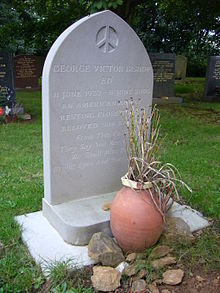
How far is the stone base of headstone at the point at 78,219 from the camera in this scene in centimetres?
276

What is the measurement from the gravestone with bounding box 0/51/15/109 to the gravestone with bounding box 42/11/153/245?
227 inches

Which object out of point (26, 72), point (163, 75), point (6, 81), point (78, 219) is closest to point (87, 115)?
point (78, 219)

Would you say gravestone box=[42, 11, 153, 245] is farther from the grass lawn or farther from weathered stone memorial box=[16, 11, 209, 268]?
the grass lawn

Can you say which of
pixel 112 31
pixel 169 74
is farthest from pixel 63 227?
pixel 169 74

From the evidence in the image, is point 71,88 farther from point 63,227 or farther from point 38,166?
point 38,166

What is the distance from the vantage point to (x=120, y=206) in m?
2.60

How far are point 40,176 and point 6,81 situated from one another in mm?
4701

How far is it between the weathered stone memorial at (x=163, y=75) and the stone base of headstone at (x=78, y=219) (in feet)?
27.6

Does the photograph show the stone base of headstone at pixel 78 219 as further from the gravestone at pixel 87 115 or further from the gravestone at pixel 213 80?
the gravestone at pixel 213 80

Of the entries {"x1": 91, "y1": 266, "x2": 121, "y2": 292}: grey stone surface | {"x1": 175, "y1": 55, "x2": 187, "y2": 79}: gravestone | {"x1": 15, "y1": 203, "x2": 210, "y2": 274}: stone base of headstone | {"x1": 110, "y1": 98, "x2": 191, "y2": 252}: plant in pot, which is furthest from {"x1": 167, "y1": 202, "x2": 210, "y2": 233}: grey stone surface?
{"x1": 175, "y1": 55, "x2": 187, "y2": 79}: gravestone

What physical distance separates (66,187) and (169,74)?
8.89 m

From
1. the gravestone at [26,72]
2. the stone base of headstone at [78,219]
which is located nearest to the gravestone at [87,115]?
the stone base of headstone at [78,219]

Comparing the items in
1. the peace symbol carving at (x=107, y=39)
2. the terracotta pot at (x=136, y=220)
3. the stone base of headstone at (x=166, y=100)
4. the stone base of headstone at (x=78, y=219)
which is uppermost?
the peace symbol carving at (x=107, y=39)

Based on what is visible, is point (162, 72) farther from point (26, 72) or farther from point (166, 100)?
point (26, 72)
